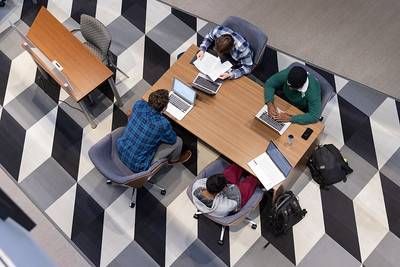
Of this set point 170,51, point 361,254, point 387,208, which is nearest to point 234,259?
point 361,254

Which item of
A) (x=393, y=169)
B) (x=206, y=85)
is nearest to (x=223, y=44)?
(x=206, y=85)

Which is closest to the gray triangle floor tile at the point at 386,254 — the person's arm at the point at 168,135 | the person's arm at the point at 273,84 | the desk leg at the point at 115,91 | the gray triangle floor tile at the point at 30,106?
the person's arm at the point at 273,84

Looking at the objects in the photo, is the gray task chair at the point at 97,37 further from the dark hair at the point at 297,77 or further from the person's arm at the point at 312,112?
the person's arm at the point at 312,112

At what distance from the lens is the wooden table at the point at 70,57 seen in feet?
15.0

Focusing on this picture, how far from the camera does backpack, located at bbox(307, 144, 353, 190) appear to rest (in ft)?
14.9

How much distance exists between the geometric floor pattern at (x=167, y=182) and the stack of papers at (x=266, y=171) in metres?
0.80

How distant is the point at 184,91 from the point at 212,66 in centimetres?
41

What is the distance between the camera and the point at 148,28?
568 cm

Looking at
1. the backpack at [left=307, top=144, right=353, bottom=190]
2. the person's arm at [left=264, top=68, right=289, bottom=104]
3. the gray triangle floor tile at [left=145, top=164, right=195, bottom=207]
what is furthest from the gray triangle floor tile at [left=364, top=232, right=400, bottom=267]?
the gray triangle floor tile at [left=145, top=164, right=195, bottom=207]

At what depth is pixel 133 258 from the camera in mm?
4500

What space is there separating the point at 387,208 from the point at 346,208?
1.41ft

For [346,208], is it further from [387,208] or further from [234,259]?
[234,259]

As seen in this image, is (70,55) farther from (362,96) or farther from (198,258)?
(362,96)

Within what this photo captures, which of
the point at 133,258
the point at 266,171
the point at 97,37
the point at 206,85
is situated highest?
the point at 97,37
